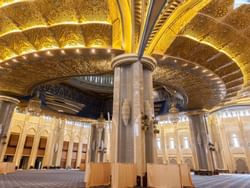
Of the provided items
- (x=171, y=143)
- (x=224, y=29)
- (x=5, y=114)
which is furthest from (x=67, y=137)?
(x=224, y=29)

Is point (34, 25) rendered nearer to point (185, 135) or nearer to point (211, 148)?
point (211, 148)

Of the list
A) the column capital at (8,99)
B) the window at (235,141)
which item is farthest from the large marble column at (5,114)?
the window at (235,141)

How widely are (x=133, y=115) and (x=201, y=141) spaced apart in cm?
993

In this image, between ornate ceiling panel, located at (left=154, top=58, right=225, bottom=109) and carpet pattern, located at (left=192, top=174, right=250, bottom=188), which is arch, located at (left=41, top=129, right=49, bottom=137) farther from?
carpet pattern, located at (left=192, top=174, right=250, bottom=188)

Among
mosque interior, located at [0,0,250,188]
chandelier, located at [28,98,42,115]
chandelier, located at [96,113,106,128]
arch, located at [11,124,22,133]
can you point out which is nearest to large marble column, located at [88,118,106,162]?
chandelier, located at [96,113,106,128]

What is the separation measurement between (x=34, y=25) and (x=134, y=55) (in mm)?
4307

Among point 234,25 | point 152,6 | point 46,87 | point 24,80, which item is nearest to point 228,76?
point 234,25

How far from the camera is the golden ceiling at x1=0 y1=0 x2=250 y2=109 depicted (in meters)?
6.53

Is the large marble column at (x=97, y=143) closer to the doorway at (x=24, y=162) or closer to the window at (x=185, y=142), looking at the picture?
the doorway at (x=24, y=162)

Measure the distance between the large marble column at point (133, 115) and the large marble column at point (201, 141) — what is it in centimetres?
930

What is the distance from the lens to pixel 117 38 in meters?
7.37

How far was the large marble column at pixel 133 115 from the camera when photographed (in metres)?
5.56

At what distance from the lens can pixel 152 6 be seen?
163 inches

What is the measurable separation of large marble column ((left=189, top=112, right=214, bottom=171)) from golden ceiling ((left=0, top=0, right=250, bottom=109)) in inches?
188
